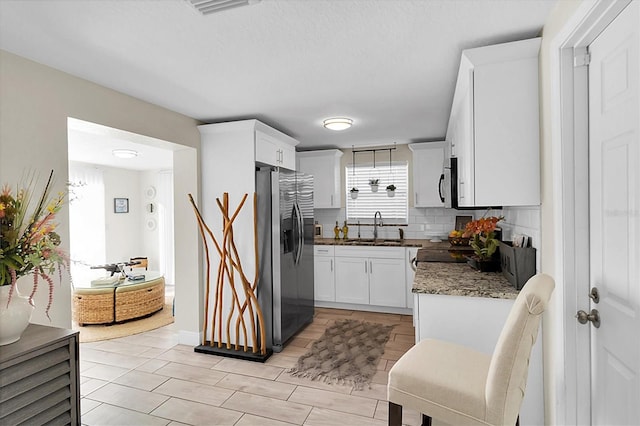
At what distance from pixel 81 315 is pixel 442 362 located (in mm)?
4519

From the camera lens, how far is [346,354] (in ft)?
10.7

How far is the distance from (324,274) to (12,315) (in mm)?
3557

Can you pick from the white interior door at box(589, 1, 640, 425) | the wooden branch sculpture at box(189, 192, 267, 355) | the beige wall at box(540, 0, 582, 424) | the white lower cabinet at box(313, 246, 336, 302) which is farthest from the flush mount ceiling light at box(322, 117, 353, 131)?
the white interior door at box(589, 1, 640, 425)

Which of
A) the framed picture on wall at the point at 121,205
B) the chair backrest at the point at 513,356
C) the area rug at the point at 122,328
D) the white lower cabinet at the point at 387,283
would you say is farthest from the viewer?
the framed picture on wall at the point at 121,205

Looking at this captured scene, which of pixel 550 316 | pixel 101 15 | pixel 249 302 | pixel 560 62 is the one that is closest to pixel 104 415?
pixel 249 302

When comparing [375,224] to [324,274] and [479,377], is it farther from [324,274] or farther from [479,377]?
[479,377]

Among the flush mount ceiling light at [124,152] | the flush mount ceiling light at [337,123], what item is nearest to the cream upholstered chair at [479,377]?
the flush mount ceiling light at [337,123]

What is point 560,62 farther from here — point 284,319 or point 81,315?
point 81,315

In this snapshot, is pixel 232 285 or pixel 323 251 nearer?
pixel 232 285

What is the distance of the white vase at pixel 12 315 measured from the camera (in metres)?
1.54

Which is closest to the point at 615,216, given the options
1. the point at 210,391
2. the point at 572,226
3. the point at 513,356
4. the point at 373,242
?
the point at 572,226

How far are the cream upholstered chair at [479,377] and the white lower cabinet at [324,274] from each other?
120 inches

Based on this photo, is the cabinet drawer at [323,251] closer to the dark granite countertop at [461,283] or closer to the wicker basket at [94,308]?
the dark granite countertop at [461,283]

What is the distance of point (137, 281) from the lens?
4711 mm
